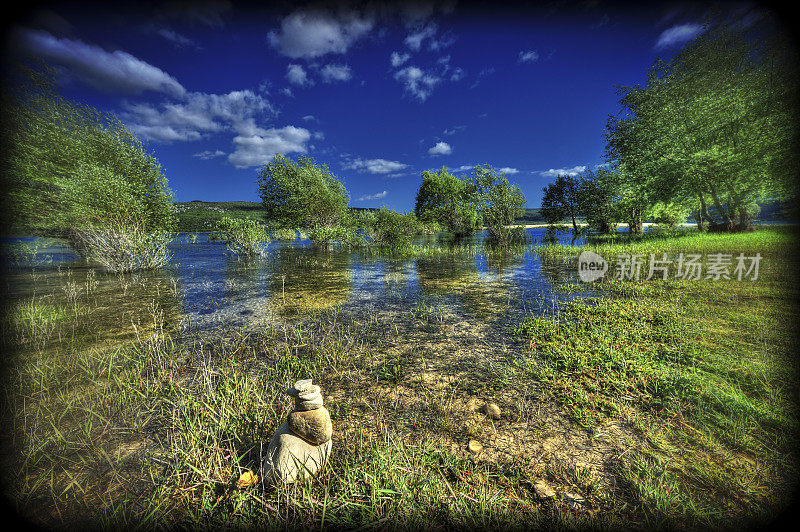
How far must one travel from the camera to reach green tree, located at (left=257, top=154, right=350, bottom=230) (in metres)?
33.8

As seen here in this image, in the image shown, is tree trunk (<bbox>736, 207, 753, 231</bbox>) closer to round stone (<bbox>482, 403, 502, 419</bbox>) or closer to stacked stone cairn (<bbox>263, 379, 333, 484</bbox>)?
round stone (<bbox>482, 403, 502, 419</bbox>)

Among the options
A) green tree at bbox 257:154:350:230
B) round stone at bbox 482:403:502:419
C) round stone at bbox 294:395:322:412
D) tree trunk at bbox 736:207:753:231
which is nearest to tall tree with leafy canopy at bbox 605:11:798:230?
tree trunk at bbox 736:207:753:231

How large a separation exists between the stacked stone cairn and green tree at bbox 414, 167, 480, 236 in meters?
43.7

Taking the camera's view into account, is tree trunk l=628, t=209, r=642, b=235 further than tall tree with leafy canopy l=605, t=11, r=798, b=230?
Yes

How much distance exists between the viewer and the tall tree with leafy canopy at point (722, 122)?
15.8 meters

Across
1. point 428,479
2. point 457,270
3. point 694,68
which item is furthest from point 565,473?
point 694,68

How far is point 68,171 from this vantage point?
62.1 ft

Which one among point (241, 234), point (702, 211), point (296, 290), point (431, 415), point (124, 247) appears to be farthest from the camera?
point (702, 211)

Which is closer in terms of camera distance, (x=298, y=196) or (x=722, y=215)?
(x=722, y=215)

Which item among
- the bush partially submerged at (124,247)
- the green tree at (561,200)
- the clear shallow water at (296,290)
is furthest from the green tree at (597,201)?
the bush partially submerged at (124,247)

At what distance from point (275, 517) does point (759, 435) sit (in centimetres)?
598

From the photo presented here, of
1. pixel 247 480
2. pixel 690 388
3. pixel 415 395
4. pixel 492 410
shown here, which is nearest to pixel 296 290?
pixel 415 395

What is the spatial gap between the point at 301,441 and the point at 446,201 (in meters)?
47.3

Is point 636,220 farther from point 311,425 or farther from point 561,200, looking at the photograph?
point 311,425
